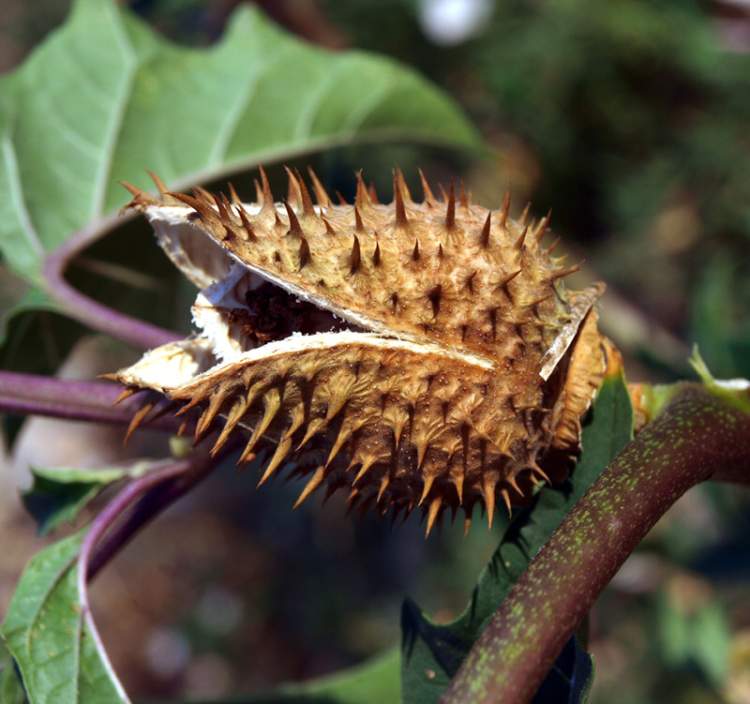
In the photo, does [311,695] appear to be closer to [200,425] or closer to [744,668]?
[200,425]

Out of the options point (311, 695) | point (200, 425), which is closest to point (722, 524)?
point (311, 695)

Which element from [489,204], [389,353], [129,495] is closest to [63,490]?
[129,495]

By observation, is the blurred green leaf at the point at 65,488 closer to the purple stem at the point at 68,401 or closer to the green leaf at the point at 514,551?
the purple stem at the point at 68,401

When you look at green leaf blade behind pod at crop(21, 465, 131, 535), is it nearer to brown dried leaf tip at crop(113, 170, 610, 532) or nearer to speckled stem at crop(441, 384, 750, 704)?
brown dried leaf tip at crop(113, 170, 610, 532)

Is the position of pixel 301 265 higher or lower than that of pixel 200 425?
higher

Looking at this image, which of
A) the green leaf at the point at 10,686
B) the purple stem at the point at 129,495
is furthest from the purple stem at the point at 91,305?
the green leaf at the point at 10,686

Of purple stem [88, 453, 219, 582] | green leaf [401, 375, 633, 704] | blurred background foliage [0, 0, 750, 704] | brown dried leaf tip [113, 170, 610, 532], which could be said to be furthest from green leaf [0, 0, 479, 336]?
blurred background foliage [0, 0, 750, 704]
